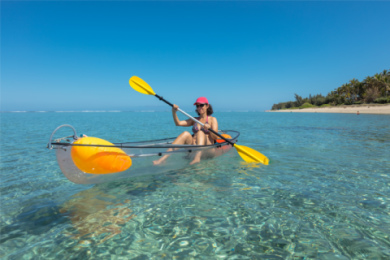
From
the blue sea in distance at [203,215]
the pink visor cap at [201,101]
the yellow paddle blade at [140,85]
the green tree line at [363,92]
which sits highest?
the green tree line at [363,92]

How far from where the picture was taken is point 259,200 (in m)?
4.49

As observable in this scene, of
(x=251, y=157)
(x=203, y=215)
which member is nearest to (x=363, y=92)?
(x=251, y=157)

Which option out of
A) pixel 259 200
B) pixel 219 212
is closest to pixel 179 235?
pixel 219 212

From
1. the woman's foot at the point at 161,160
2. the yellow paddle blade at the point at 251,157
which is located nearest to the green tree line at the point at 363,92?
the yellow paddle blade at the point at 251,157

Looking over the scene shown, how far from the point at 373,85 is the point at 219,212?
239ft

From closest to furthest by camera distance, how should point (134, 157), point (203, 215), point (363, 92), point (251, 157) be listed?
1. point (203, 215)
2. point (134, 157)
3. point (251, 157)
4. point (363, 92)

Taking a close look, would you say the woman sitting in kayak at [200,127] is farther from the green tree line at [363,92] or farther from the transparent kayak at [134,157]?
the green tree line at [363,92]

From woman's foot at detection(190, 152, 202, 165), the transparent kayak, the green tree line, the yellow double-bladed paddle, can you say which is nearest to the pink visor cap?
the yellow double-bladed paddle

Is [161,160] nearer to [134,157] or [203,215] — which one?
[134,157]

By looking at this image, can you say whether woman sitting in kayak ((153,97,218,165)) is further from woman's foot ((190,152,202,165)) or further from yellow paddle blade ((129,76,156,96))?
yellow paddle blade ((129,76,156,96))

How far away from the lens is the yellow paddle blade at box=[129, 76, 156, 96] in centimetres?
702

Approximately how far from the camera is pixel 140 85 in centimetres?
707

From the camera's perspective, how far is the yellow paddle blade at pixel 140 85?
7.02m

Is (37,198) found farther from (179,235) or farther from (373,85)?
(373,85)
